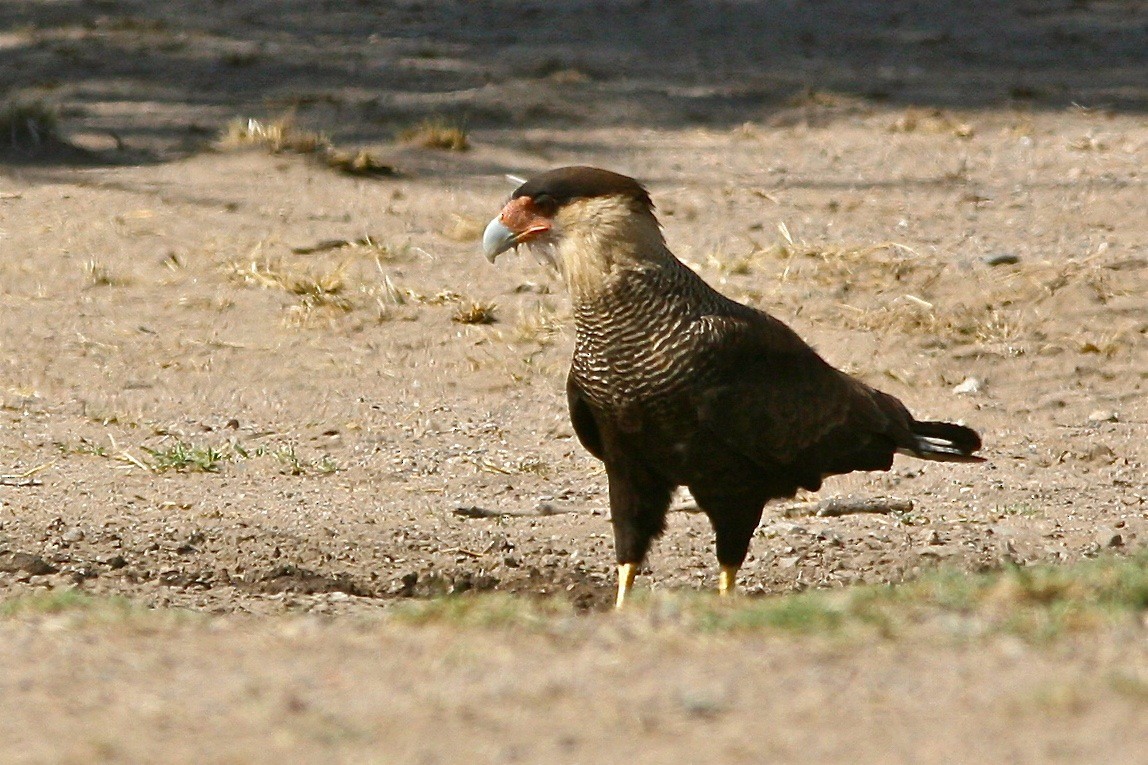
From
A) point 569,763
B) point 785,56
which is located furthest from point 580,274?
point 785,56

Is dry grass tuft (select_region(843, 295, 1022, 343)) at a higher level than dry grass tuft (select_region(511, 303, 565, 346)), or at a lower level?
higher

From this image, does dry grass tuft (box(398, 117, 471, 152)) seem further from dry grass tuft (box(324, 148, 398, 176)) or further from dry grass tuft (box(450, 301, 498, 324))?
dry grass tuft (box(450, 301, 498, 324))

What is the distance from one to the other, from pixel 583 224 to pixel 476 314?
11.4ft

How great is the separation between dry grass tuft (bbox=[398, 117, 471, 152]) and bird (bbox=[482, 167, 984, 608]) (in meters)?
6.22

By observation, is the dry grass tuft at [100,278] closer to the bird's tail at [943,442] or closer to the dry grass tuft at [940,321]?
the dry grass tuft at [940,321]

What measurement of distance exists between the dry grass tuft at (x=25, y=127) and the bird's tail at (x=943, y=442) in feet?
23.5

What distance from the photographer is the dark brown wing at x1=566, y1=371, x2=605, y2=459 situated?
5453 mm

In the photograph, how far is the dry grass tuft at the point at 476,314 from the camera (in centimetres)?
892

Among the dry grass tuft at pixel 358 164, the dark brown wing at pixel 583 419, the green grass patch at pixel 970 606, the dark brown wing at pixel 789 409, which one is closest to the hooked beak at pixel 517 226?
the dark brown wing at pixel 583 419

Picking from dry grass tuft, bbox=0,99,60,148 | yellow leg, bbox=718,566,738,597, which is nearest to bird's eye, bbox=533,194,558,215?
yellow leg, bbox=718,566,738,597

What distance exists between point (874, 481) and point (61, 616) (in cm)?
378

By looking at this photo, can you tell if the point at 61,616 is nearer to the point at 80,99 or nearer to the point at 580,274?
the point at 580,274

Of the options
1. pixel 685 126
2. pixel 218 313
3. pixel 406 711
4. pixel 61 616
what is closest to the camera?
pixel 406 711

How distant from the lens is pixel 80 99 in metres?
13.1
